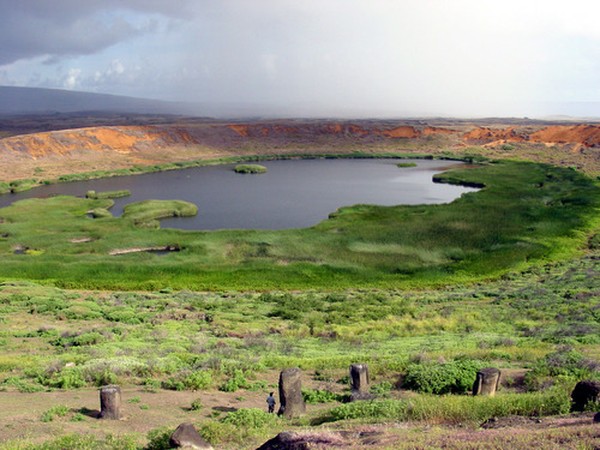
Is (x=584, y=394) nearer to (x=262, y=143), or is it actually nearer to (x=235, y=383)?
(x=235, y=383)

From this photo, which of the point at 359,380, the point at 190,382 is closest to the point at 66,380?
the point at 190,382

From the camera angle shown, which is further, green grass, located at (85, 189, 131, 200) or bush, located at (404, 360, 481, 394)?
green grass, located at (85, 189, 131, 200)

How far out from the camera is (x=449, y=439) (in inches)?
338

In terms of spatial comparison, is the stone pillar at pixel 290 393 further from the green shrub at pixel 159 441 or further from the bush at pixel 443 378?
the bush at pixel 443 378

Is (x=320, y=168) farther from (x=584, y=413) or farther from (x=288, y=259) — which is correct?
(x=584, y=413)

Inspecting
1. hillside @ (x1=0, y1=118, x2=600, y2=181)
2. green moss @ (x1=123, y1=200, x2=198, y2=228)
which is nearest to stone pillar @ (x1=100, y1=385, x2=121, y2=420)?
green moss @ (x1=123, y1=200, x2=198, y2=228)

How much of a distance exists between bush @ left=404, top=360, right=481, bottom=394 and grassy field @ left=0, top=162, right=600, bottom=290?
66.7ft

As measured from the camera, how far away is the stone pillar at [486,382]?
43.0 feet

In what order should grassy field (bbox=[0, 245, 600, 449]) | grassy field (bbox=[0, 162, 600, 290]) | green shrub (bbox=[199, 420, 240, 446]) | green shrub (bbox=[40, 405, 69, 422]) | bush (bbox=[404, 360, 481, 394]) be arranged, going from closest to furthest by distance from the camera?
green shrub (bbox=[199, 420, 240, 446]), grassy field (bbox=[0, 245, 600, 449]), green shrub (bbox=[40, 405, 69, 422]), bush (bbox=[404, 360, 481, 394]), grassy field (bbox=[0, 162, 600, 290])

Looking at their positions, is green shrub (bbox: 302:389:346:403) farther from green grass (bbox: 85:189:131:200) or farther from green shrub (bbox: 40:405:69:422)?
green grass (bbox: 85:189:131:200)

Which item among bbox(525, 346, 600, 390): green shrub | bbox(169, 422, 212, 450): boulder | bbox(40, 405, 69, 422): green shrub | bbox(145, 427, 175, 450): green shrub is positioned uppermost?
bbox(169, 422, 212, 450): boulder

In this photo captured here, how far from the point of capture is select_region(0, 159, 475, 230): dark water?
57469mm

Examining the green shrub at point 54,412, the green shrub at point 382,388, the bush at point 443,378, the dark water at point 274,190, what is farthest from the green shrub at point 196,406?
the dark water at point 274,190

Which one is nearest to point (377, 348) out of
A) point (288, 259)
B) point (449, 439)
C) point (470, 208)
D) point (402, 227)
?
point (449, 439)
